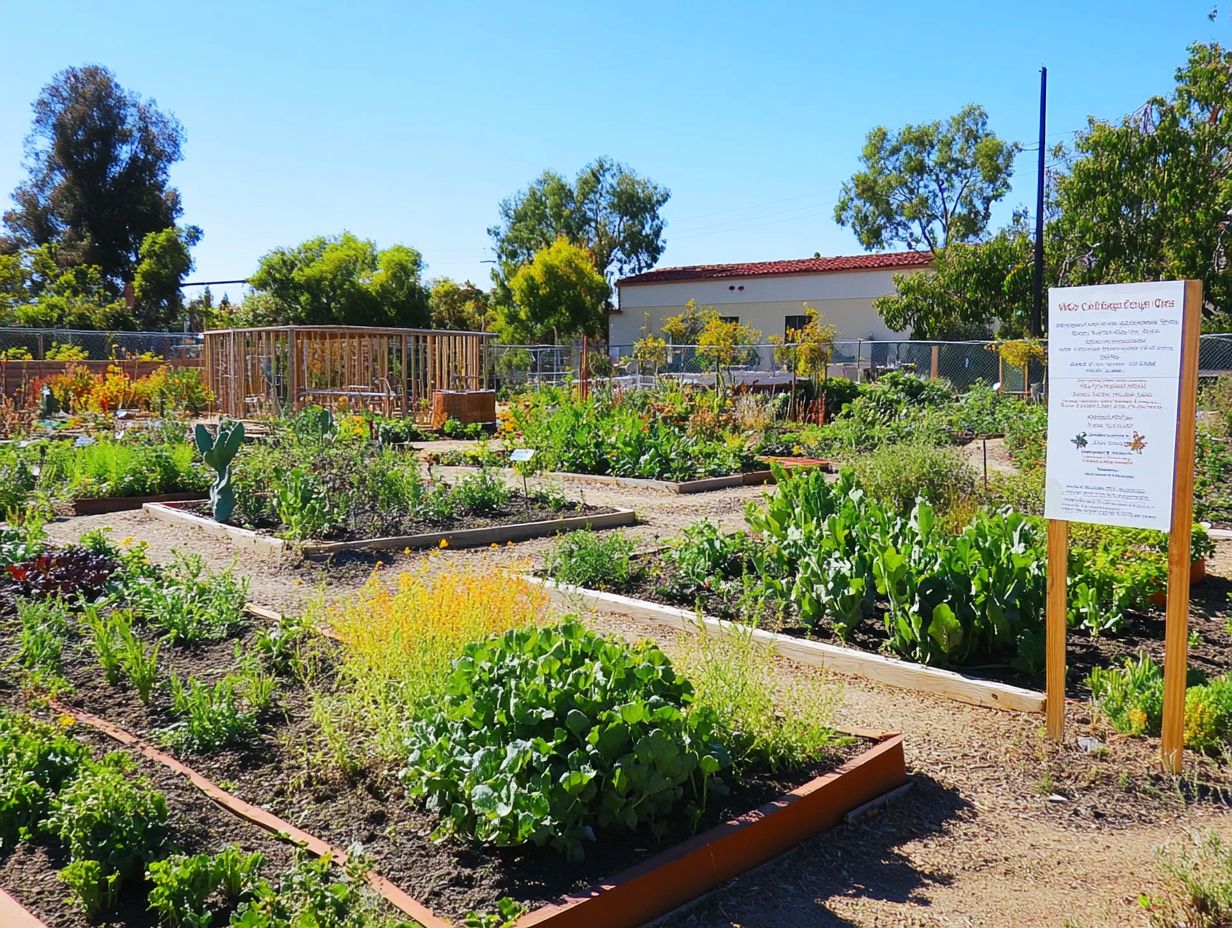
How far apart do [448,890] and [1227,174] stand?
24574 millimetres

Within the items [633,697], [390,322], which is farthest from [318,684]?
[390,322]

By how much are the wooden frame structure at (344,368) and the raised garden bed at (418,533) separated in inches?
407

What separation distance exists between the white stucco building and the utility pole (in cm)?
1336

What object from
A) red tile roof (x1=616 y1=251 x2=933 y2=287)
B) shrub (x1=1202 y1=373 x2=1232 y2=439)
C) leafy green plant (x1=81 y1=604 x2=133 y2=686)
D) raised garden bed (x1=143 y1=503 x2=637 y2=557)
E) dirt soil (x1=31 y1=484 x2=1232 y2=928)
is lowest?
Result: dirt soil (x1=31 y1=484 x2=1232 y2=928)

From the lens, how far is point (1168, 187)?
22484mm

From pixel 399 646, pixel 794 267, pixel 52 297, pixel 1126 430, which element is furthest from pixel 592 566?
pixel 794 267

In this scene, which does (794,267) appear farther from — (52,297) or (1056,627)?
(1056,627)

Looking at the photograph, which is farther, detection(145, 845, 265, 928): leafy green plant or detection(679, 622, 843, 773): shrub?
detection(679, 622, 843, 773): shrub

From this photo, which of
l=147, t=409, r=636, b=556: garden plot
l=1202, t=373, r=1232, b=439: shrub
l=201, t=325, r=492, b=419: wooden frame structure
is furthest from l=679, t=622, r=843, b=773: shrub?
l=201, t=325, r=492, b=419: wooden frame structure

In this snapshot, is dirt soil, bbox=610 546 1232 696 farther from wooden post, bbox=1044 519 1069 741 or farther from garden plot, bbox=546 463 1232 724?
wooden post, bbox=1044 519 1069 741

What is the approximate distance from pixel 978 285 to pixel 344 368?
1603cm

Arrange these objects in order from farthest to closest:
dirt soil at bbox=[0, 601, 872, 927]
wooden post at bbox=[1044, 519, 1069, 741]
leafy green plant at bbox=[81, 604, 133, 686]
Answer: leafy green plant at bbox=[81, 604, 133, 686] → wooden post at bbox=[1044, 519, 1069, 741] → dirt soil at bbox=[0, 601, 872, 927]

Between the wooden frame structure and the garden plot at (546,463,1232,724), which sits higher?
the wooden frame structure

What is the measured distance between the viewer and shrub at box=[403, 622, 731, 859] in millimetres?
3150
